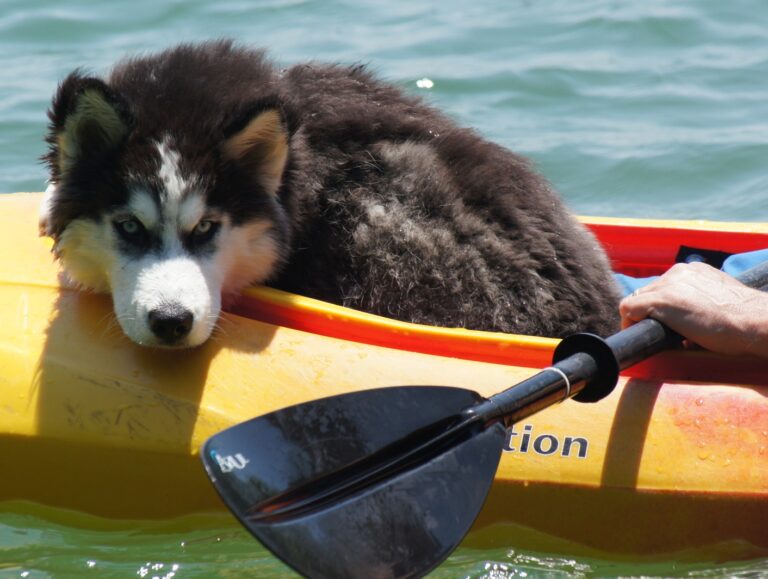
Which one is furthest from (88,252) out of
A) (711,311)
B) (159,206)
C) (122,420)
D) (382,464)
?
(711,311)

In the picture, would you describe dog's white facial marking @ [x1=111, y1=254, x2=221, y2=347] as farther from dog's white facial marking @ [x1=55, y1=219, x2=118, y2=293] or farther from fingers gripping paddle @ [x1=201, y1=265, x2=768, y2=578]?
fingers gripping paddle @ [x1=201, y1=265, x2=768, y2=578]

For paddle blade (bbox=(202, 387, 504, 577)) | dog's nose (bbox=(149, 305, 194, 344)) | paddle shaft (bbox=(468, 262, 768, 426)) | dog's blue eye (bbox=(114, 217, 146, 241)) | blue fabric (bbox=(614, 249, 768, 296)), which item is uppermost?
dog's blue eye (bbox=(114, 217, 146, 241))

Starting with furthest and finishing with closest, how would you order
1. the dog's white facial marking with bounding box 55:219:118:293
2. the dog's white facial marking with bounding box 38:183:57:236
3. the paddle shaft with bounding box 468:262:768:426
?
the dog's white facial marking with bounding box 38:183:57:236
the dog's white facial marking with bounding box 55:219:118:293
the paddle shaft with bounding box 468:262:768:426

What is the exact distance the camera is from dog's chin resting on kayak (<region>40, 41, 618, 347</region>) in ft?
11.3

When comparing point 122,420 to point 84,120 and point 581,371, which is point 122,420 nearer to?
point 84,120

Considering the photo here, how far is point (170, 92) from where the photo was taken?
3.65 m

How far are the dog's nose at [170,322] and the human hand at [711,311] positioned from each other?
1302mm

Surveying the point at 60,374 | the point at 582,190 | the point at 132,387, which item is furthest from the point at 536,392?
the point at 582,190

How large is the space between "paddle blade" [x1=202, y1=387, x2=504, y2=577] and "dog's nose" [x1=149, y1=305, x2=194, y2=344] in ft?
1.41

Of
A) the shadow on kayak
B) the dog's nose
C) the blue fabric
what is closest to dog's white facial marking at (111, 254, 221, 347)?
the dog's nose

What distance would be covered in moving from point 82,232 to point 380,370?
0.97m

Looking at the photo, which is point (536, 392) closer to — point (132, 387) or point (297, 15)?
point (132, 387)

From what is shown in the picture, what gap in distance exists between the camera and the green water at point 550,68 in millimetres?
7797

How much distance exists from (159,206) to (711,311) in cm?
161
